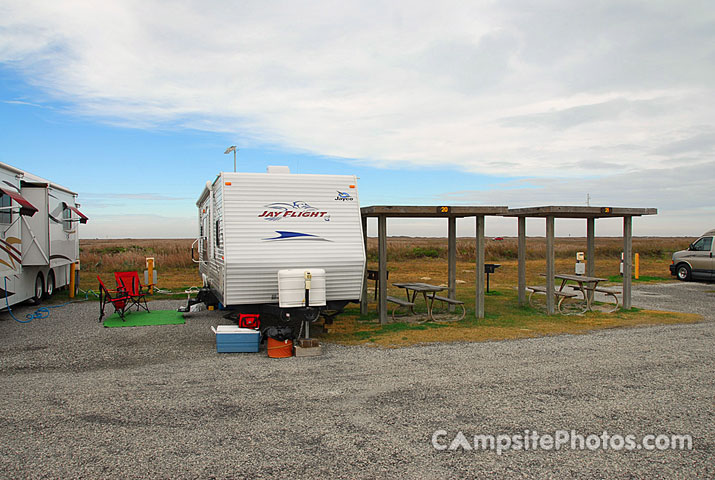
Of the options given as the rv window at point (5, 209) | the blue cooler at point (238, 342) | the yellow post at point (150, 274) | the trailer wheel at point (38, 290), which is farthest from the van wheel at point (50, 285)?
the blue cooler at point (238, 342)

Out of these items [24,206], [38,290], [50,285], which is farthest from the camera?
[50,285]

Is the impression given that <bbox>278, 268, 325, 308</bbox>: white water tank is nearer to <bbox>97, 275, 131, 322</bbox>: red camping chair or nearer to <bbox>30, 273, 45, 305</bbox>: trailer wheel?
<bbox>97, 275, 131, 322</bbox>: red camping chair

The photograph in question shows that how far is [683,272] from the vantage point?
19172 millimetres

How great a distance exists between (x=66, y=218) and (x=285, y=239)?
911 cm

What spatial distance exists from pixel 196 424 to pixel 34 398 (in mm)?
2011

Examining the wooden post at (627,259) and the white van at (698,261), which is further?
the white van at (698,261)

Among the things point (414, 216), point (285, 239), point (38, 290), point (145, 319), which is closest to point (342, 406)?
point (285, 239)

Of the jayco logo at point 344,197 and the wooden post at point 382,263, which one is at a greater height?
the jayco logo at point 344,197

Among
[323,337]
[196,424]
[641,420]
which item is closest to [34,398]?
[196,424]

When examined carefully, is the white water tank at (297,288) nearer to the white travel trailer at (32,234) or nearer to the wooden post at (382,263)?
the wooden post at (382,263)

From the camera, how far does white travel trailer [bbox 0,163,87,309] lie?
10242 millimetres

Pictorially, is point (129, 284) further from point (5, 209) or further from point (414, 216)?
point (414, 216)

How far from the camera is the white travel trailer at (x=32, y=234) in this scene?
10242 mm

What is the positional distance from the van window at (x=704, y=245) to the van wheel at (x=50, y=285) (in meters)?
21.1
